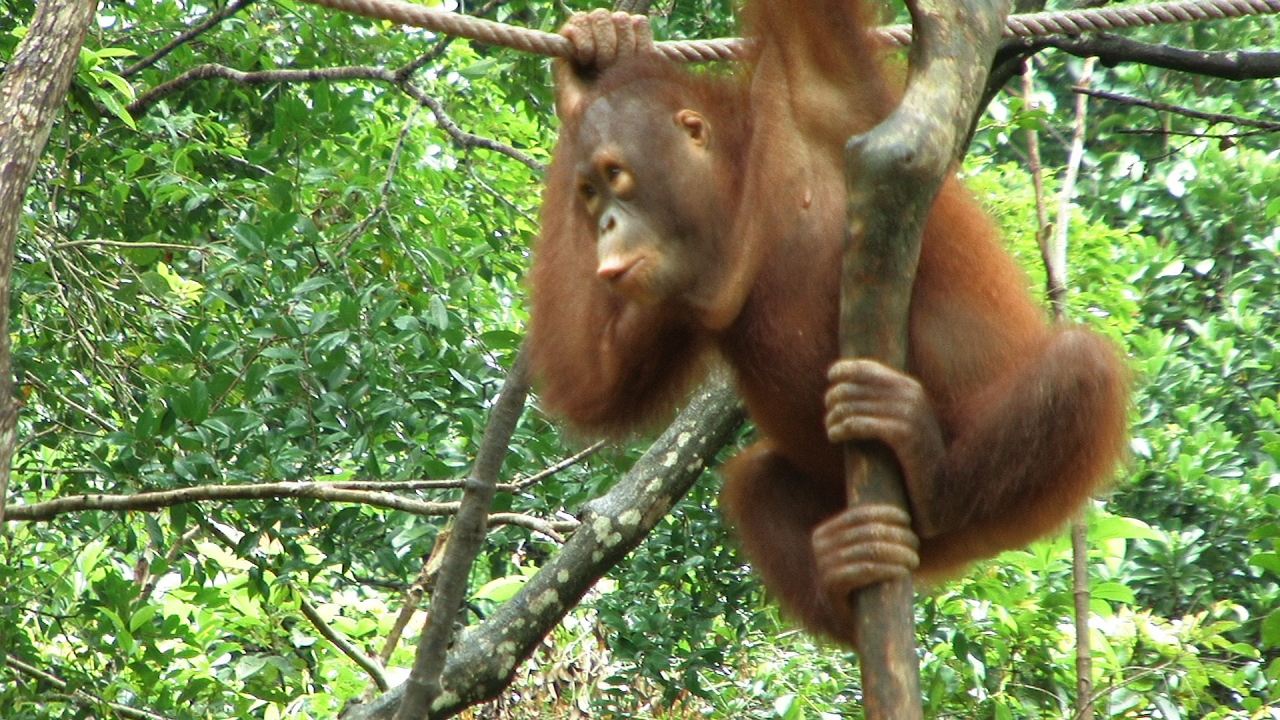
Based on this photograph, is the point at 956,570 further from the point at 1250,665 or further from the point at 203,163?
the point at 203,163

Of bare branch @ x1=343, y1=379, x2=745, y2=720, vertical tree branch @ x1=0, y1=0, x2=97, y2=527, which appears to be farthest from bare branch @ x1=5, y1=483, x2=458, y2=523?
bare branch @ x1=343, y1=379, x2=745, y2=720

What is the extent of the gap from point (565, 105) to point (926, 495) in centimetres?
130

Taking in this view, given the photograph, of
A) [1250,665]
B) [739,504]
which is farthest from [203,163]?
[1250,665]

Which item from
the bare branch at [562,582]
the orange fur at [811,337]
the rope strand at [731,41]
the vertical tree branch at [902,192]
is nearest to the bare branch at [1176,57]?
the rope strand at [731,41]

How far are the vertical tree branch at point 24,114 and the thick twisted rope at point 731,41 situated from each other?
566 millimetres

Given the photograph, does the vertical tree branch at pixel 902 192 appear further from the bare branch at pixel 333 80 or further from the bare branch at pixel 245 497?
the bare branch at pixel 333 80

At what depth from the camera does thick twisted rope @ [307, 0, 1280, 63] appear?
8.63 ft

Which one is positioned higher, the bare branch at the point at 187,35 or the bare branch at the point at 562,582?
the bare branch at the point at 187,35

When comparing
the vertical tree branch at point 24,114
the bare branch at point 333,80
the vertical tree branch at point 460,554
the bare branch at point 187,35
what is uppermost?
the bare branch at point 187,35

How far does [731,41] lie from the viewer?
117 inches

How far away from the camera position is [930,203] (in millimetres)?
2043

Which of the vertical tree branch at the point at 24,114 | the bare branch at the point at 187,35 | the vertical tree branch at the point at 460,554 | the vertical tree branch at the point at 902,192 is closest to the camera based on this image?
the vertical tree branch at the point at 902,192

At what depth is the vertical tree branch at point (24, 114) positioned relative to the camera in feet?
8.52

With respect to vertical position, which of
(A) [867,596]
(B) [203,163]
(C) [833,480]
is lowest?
(A) [867,596]
